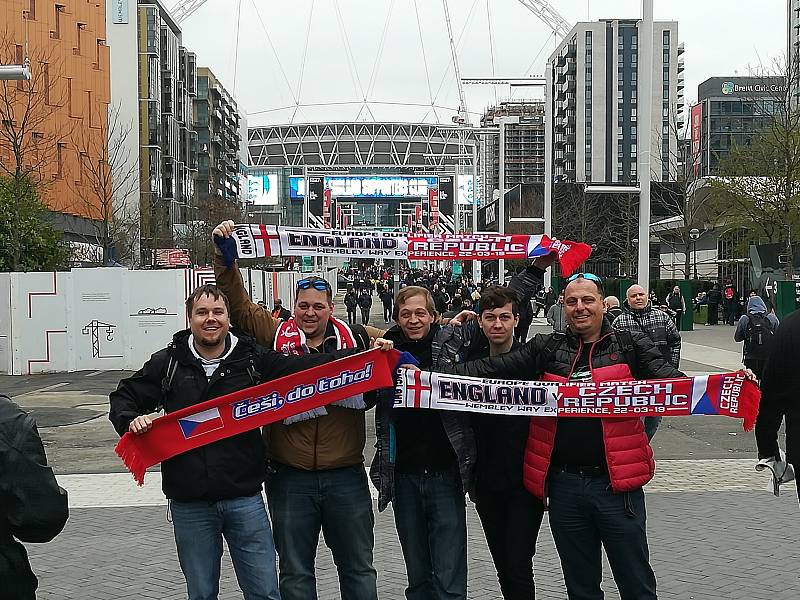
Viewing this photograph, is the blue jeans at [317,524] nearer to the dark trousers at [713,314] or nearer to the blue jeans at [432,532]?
the blue jeans at [432,532]

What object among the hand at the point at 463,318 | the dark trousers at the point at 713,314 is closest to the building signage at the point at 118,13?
the dark trousers at the point at 713,314

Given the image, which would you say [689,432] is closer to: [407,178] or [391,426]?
[391,426]

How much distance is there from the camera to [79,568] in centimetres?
738

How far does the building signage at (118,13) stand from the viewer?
7850 cm

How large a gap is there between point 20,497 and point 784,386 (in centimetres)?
349

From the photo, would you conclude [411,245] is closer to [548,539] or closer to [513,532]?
[513,532]

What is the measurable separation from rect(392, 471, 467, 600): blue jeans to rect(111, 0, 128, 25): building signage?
79.2 m

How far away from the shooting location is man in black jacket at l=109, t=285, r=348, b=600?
191 inches

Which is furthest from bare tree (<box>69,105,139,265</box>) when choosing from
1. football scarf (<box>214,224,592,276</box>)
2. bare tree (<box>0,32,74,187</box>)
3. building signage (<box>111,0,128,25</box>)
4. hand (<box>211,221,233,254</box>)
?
hand (<box>211,221,233,254</box>)

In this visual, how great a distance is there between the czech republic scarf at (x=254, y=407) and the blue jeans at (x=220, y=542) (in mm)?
291

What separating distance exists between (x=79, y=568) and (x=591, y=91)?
144 meters

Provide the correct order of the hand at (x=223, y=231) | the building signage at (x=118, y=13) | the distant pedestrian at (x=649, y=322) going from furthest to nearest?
1. the building signage at (x=118, y=13)
2. the distant pedestrian at (x=649, y=322)
3. the hand at (x=223, y=231)

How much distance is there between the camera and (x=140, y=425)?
4.82 m

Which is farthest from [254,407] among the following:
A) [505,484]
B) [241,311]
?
[505,484]
